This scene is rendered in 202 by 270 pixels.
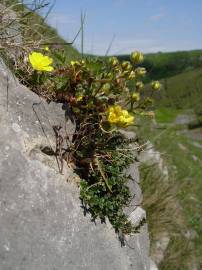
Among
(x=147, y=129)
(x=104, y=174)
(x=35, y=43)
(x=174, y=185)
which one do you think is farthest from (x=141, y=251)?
(x=147, y=129)

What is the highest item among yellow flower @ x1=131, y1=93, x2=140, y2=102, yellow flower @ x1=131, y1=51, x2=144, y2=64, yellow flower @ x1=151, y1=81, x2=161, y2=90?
yellow flower @ x1=131, y1=51, x2=144, y2=64

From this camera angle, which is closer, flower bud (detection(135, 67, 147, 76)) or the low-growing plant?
the low-growing plant

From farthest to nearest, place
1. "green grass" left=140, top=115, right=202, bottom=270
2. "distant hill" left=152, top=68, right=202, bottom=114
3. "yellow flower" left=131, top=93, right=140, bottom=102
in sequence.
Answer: "distant hill" left=152, top=68, right=202, bottom=114, "green grass" left=140, top=115, right=202, bottom=270, "yellow flower" left=131, top=93, right=140, bottom=102

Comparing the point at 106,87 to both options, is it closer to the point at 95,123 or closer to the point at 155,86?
the point at 95,123

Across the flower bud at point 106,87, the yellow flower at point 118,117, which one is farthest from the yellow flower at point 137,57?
the yellow flower at point 118,117

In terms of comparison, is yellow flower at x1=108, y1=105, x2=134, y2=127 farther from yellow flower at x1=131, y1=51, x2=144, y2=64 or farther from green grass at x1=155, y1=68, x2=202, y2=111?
green grass at x1=155, y1=68, x2=202, y2=111

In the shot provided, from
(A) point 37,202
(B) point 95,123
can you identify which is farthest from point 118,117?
(A) point 37,202

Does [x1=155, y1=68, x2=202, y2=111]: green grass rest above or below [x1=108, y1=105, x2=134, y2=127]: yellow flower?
below

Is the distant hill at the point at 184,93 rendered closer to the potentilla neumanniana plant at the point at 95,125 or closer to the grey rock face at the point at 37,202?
the potentilla neumanniana plant at the point at 95,125

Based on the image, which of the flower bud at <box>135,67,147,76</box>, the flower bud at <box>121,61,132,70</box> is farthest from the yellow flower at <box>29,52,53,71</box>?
the flower bud at <box>135,67,147,76</box>
